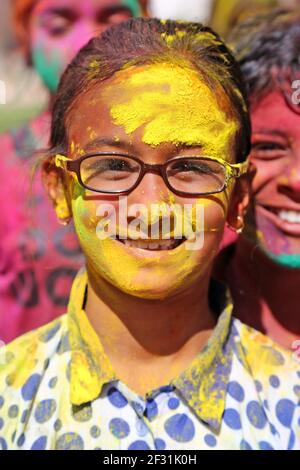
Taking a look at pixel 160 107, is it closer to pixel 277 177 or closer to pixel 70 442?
pixel 277 177

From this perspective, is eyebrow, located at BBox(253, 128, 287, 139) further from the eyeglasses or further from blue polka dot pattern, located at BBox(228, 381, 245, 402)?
blue polka dot pattern, located at BBox(228, 381, 245, 402)

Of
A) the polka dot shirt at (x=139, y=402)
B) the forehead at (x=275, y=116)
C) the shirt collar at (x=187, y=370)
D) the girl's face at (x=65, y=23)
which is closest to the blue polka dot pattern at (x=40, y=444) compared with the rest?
the polka dot shirt at (x=139, y=402)

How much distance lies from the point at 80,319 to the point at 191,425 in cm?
37

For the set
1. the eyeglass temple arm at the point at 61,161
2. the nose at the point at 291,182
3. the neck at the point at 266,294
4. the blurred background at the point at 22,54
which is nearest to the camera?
the eyeglass temple arm at the point at 61,161

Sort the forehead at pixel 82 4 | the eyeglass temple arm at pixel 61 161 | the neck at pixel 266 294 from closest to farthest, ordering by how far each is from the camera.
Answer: the eyeglass temple arm at pixel 61 161 → the neck at pixel 266 294 → the forehead at pixel 82 4

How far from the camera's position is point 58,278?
2412mm

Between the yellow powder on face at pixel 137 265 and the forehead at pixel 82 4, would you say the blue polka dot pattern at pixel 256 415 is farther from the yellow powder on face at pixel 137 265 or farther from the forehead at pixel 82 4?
the forehead at pixel 82 4

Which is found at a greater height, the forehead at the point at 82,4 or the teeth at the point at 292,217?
the forehead at the point at 82,4

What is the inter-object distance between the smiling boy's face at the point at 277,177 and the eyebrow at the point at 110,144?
1.93 feet

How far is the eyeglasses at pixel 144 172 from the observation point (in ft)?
4.42

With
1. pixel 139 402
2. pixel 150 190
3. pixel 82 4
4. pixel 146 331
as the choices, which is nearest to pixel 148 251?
pixel 150 190
